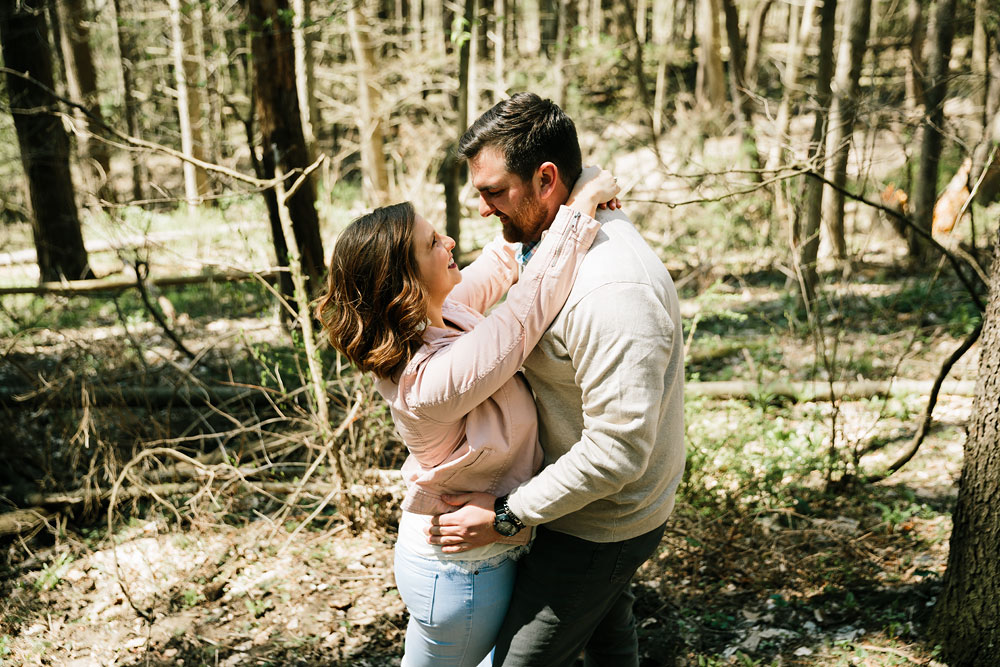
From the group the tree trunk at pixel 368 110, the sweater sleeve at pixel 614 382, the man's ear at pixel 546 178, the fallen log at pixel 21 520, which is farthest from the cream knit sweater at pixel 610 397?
the tree trunk at pixel 368 110

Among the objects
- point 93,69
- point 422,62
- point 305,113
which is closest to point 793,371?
point 305,113

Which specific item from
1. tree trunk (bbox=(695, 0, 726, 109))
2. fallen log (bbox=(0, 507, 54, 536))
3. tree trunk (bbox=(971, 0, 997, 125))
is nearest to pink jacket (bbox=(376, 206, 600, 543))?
fallen log (bbox=(0, 507, 54, 536))

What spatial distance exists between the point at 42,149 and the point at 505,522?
10662mm

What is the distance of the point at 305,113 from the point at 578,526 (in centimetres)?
1011

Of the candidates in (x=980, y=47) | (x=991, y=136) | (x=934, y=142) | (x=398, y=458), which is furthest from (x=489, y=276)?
(x=980, y=47)

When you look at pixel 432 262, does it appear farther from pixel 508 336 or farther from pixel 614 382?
pixel 614 382

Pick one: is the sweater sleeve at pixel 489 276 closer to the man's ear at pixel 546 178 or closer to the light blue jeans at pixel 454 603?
the man's ear at pixel 546 178

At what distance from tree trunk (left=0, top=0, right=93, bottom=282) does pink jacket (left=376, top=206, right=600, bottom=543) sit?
869 centimetres

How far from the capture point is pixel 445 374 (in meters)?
1.92

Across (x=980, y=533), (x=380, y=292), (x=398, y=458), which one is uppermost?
(x=380, y=292)

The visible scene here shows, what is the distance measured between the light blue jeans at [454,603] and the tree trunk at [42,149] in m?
8.70

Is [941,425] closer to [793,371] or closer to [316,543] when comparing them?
[793,371]

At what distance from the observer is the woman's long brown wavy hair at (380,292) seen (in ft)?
6.57

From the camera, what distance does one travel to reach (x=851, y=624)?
3277mm
